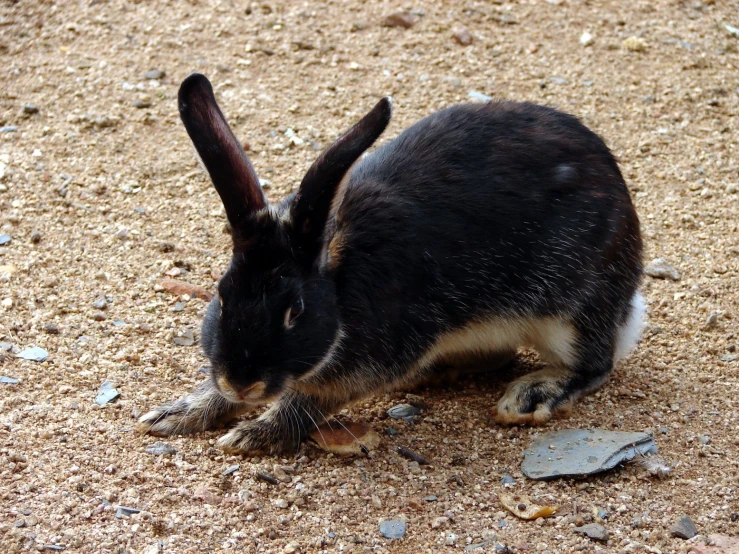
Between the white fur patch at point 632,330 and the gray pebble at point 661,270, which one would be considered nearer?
the white fur patch at point 632,330

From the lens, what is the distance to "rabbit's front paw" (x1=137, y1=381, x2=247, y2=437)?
668 centimetres

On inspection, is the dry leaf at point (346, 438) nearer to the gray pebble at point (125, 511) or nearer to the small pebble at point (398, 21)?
the gray pebble at point (125, 511)

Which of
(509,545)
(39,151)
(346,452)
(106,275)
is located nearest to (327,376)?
(346,452)

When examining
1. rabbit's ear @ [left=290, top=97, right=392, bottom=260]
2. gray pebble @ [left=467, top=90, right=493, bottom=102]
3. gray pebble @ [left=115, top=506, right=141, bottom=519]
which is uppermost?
rabbit's ear @ [left=290, top=97, right=392, bottom=260]

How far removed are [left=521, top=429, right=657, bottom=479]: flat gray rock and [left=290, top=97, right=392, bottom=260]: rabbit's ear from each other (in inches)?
78.1

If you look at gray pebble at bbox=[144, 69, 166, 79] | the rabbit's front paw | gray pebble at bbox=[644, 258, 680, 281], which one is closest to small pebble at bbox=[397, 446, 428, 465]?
the rabbit's front paw

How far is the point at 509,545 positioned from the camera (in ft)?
18.8

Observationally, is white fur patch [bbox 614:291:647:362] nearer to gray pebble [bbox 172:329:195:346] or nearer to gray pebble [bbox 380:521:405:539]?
Result: gray pebble [bbox 380:521:405:539]

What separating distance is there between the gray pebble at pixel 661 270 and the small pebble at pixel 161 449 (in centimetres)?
427

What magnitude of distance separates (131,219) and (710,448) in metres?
4.97

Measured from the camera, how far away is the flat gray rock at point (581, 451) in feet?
21.1

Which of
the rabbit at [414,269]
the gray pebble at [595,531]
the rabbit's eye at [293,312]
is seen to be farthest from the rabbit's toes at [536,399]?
the rabbit's eye at [293,312]

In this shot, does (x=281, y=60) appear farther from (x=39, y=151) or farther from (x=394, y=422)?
(x=394, y=422)

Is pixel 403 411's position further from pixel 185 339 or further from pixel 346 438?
pixel 185 339
